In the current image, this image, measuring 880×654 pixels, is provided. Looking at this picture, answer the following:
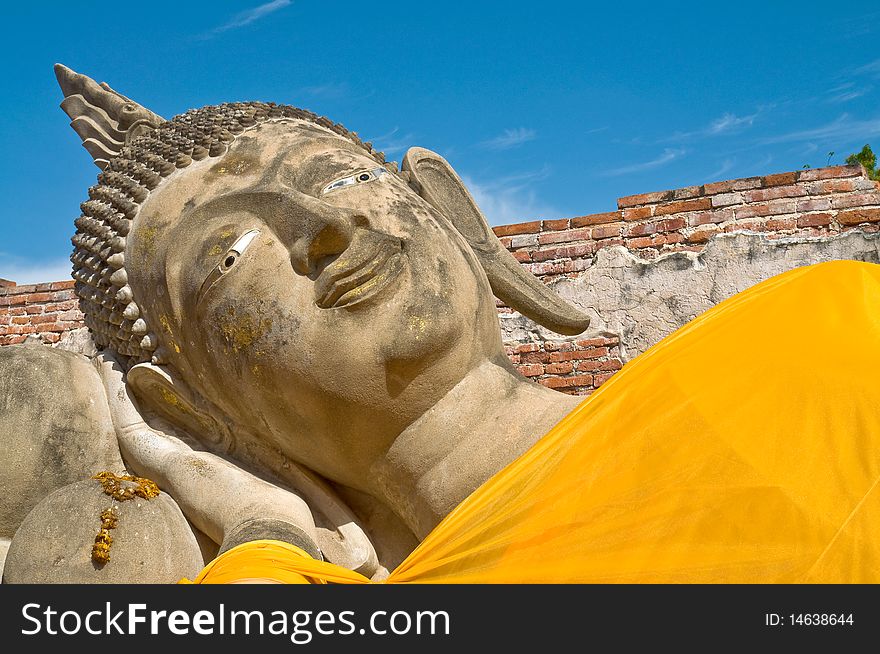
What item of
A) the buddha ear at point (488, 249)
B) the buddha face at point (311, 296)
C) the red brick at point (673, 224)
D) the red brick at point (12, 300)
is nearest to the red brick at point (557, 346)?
the red brick at point (673, 224)

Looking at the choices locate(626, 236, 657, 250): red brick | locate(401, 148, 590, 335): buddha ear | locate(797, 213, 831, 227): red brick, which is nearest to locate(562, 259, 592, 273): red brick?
locate(626, 236, 657, 250): red brick

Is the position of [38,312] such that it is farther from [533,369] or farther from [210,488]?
[210,488]

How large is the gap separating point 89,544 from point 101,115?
151cm

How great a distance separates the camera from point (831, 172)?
4875mm

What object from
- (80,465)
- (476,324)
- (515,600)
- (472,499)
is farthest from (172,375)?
(515,600)

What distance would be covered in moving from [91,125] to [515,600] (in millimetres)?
2262

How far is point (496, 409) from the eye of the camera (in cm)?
244

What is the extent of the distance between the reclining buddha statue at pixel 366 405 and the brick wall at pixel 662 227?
2503 millimetres

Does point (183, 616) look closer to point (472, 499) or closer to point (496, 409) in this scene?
point (472, 499)

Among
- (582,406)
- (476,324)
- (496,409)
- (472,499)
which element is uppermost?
(476,324)

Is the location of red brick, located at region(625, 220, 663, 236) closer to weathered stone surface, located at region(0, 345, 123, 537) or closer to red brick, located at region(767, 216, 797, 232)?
red brick, located at region(767, 216, 797, 232)

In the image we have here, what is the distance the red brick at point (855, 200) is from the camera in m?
4.80

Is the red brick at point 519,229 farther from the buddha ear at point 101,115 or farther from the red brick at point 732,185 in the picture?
the buddha ear at point 101,115

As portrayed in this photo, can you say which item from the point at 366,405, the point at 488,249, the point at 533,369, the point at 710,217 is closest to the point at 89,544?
the point at 366,405
